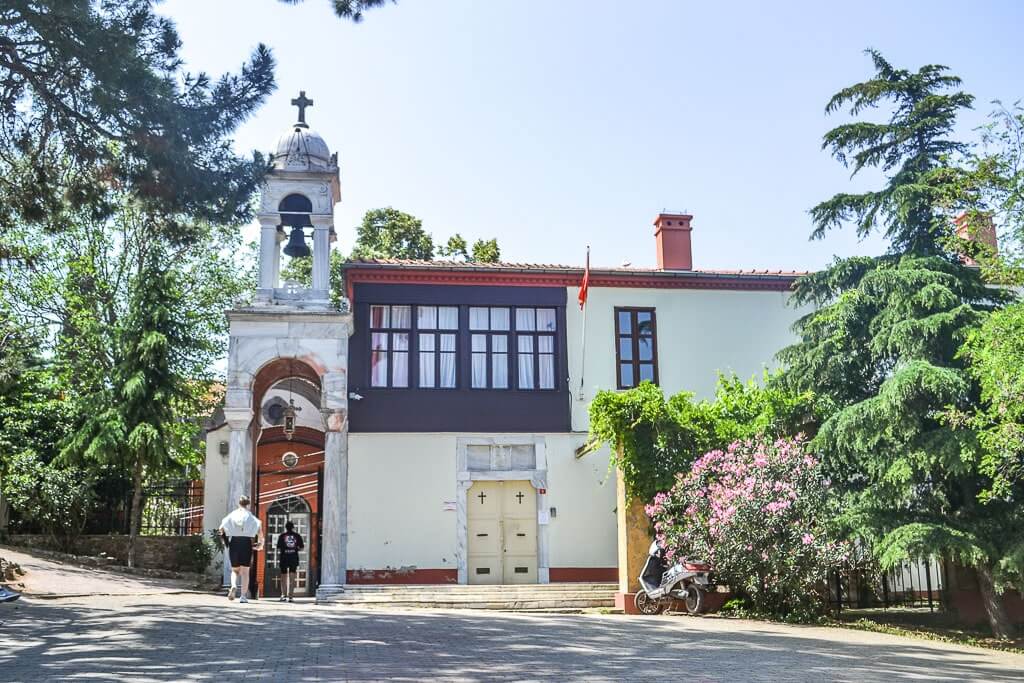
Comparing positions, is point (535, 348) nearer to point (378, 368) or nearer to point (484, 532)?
point (378, 368)

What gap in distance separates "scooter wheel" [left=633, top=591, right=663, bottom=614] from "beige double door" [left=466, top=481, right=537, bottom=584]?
551 cm

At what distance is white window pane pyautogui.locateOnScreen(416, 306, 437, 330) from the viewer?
70.7ft

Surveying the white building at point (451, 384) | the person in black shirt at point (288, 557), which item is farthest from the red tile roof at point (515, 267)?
the person in black shirt at point (288, 557)

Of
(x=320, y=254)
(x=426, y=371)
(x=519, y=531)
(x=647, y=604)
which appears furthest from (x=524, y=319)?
(x=647, y=604)

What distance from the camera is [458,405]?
21406 mm

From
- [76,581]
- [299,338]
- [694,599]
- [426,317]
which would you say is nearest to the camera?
[694,599]

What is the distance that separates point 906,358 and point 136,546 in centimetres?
1638

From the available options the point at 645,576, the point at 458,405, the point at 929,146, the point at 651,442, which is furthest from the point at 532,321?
the point at 929,146

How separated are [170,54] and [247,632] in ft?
21.0

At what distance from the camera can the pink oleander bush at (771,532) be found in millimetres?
14188

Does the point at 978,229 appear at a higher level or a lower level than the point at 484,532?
higher

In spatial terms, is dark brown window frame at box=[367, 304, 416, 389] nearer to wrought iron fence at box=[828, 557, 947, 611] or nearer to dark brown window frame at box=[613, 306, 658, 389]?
dark brown window frame at box=[613, 306, 658, 389]

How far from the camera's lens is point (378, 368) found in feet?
69.9

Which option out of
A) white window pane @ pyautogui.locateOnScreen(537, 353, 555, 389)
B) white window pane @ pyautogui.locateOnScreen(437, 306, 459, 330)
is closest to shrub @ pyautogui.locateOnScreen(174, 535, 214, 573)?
white window pane @ pyautogui.locateOnScreen(437, 306, 459, 330)
